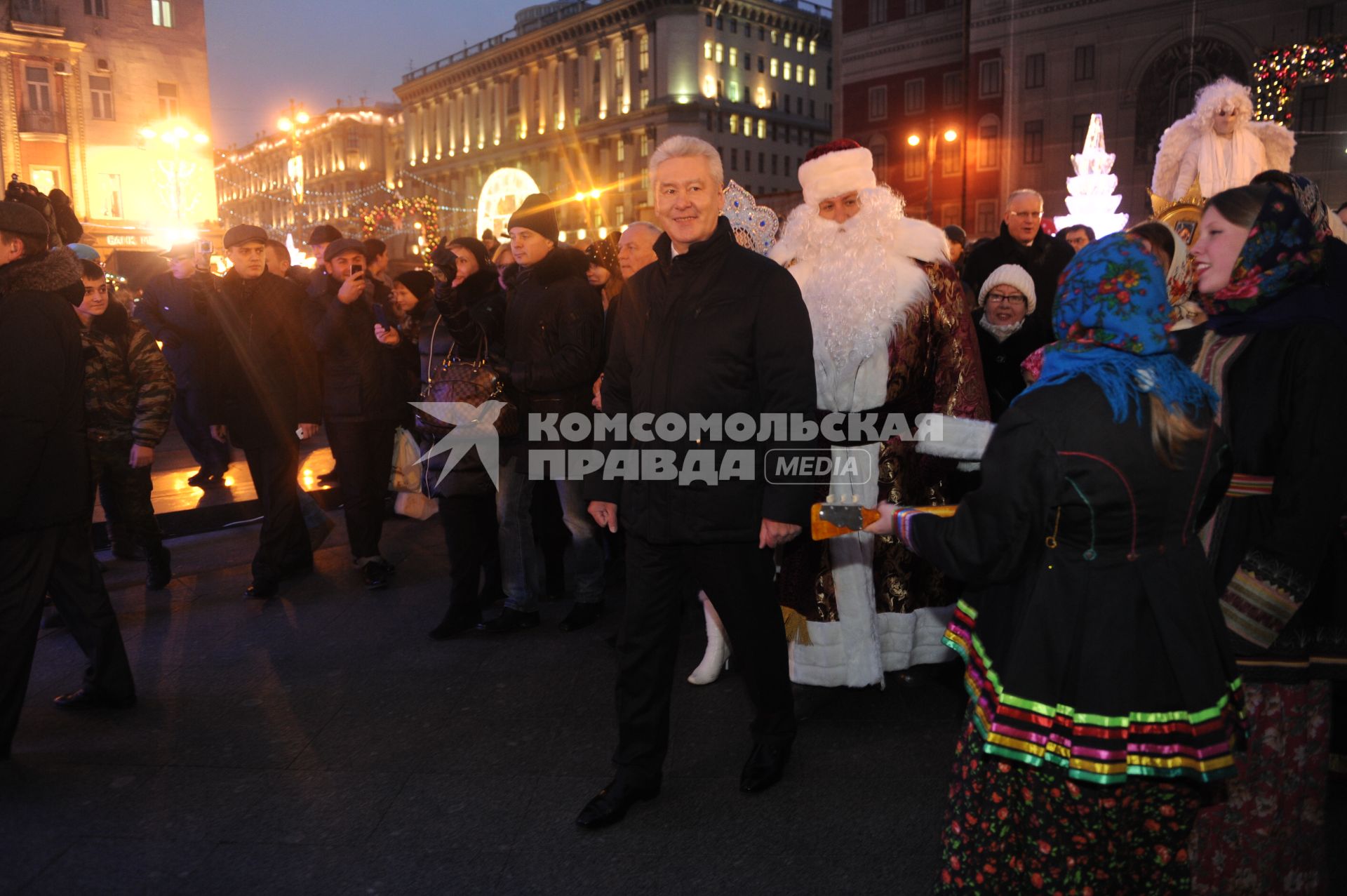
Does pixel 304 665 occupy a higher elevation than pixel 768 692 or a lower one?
lower

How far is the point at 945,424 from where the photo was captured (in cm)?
233

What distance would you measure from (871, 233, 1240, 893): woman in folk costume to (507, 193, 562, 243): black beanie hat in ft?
10.9

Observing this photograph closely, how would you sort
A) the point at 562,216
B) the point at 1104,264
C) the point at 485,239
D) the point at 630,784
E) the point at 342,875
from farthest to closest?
the point at 562,216 → the point at 485,239 → the point at 630,784 → the point at 342,875 → the point at 1104,264

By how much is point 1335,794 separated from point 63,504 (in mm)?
4928

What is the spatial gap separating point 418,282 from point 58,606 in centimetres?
267

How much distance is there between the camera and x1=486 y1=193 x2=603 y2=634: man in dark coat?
4.86 meters

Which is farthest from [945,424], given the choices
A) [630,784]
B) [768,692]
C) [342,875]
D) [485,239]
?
[485,239]

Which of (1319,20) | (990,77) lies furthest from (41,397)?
(990,77)

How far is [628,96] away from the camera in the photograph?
8431 centimetres

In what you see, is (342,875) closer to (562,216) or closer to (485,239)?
(485,239)

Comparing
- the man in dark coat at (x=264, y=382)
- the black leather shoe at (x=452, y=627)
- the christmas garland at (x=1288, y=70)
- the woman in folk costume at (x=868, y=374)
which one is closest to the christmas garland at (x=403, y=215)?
the christmas garland at (x=1288, y=70)

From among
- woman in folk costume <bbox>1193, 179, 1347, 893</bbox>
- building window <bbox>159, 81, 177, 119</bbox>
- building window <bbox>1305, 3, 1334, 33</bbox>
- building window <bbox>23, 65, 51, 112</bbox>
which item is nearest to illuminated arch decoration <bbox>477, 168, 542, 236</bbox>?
woman in folk costume <bbox>1193, 179, 1347, 893</bbox>

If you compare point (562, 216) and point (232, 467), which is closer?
point (232, 467)

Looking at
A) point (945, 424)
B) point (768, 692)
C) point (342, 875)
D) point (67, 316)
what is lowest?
point (342, 875)
